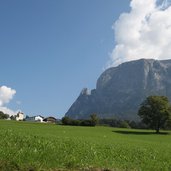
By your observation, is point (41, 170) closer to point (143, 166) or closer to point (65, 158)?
point (65, 158)

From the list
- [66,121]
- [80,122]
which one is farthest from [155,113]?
[66,121]

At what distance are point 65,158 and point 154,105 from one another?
99.8 m

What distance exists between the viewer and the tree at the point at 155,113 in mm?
114375

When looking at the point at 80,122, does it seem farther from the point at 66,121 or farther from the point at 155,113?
the point at 155,113

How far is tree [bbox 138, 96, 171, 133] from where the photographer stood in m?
114

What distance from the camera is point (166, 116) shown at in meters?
114

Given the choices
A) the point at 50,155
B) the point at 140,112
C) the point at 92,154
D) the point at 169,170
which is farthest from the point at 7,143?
the point at 140,112

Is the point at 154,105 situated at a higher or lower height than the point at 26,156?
higher

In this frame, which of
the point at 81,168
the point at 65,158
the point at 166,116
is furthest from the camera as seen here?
the point at 166,116

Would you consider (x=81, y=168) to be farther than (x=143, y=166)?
No

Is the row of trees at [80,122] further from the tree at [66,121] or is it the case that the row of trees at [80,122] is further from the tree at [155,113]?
the tree at [155,113]

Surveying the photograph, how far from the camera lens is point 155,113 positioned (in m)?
115

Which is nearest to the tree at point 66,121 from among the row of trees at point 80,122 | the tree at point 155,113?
the row of trees at point 80,122

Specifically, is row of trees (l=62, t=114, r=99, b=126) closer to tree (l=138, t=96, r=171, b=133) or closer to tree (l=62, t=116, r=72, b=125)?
tree (l=62, t=116, r=72, b=125)
